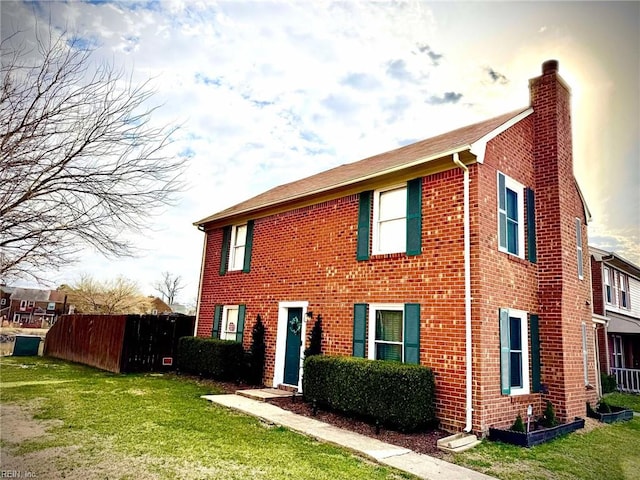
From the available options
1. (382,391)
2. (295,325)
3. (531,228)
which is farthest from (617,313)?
(382,391)

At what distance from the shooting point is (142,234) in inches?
230

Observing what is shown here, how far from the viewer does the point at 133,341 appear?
47.2 ft

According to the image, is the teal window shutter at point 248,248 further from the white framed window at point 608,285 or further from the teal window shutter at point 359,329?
the white framed window at point 608,285

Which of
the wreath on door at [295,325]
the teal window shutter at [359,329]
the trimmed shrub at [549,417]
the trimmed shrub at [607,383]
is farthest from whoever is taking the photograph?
the trimmed shrub at [607,383]

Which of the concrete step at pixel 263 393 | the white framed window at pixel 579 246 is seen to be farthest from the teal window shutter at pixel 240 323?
the white framed window at pixel 579 246

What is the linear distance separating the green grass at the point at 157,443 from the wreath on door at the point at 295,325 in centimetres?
296

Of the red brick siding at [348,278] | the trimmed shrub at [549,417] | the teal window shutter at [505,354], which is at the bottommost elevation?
the trimmed shrub at [549,417]

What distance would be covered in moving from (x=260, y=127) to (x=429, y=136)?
214 inches

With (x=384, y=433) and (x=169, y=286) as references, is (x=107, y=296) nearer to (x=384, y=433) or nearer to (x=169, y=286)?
(x=169, y=286)

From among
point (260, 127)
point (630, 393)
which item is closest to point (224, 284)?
point (260, 127)

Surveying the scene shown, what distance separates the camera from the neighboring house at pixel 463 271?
316 inches

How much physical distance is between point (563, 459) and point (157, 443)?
6305 millimetres

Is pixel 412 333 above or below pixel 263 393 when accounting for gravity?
above

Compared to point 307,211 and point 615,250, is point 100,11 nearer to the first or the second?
point 307,211
